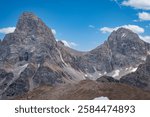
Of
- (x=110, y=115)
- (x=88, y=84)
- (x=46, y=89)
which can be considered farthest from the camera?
(x=46, y=89)

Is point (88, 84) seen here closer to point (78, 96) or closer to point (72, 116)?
point (78, 96)

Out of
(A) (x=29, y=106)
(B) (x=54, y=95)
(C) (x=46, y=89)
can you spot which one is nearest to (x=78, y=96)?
(B) (x=54, y=95)

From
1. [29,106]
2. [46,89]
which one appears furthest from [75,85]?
[29,106]

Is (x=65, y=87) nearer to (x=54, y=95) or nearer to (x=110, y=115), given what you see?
(x=54, y=95)

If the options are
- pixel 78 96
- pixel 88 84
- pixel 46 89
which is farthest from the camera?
pixel 46 89

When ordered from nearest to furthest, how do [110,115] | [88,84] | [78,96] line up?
[110,115] < [78,96] < [88,84]

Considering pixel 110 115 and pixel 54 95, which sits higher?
pixel 54 95

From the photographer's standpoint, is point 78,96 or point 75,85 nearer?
point 78,96

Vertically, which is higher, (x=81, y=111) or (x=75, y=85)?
(x=75, y=85)

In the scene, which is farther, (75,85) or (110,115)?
(75,85)
